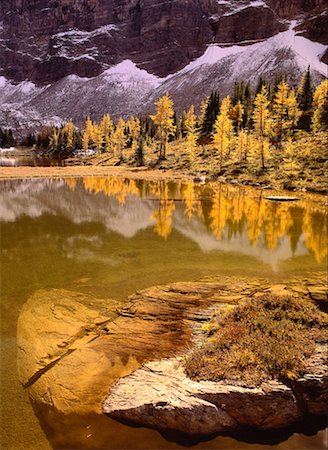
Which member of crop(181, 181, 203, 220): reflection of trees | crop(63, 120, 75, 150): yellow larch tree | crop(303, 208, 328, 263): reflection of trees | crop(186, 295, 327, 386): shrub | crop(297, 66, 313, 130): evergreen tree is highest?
crop(297, 66, 313, 130): evergreen tree

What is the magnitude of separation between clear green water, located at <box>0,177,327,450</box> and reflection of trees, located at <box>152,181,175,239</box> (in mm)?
79

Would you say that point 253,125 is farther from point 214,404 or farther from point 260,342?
point 214,404

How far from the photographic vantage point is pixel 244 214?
31.9 meters

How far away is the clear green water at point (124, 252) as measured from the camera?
8.12 meters

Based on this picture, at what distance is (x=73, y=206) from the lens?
34781mm

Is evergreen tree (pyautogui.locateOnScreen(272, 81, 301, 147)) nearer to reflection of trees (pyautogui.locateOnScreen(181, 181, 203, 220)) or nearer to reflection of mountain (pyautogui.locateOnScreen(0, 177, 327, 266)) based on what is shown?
reflection of trees (pyautogui.locateOnScreen(181, 181, 203, 220))

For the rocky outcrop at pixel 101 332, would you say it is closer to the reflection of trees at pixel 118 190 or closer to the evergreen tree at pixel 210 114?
the reflection of trees at pixel 118 190

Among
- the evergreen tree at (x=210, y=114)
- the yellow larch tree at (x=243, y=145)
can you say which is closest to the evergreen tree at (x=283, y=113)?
the yellow larch tree at (x=243, y=145)

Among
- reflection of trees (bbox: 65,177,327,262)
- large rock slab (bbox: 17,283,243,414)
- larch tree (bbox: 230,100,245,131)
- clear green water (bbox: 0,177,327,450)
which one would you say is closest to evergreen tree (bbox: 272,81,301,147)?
larch tree (bbox: 230,100,245,131)

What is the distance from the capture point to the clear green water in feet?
26.7

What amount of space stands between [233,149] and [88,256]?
208 ft

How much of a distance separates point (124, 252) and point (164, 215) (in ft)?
37.1

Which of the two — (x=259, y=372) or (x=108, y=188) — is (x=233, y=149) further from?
(x=259, y=372)

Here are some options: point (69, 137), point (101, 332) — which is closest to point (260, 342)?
point (101, 332)
